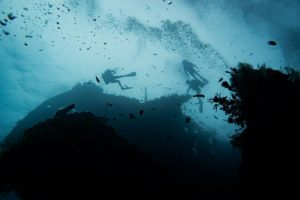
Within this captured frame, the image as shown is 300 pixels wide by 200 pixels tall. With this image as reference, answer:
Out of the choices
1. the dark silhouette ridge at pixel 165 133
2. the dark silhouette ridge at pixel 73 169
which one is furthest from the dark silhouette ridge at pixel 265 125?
the dark silhouette ridge at pixel 165 133

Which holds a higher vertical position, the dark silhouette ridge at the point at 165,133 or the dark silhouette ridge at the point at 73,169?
the dark silhouette ridge at the point at 165,133

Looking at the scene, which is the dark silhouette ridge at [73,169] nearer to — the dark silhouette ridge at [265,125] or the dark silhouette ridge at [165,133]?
the dark silhouette ridge at [265,125]

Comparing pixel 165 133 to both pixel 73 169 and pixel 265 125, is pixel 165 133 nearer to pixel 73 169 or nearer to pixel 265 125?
pixel 73 169

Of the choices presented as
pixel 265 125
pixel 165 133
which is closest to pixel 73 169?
pixel 265 125

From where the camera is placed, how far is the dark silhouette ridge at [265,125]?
912cm

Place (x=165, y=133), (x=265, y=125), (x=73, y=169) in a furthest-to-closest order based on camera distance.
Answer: (x=165, y=133) < (x=73, y=169) < (x=265, y=125)

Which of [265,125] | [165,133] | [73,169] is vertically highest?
[165,133]

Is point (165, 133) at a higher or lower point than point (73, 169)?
higher

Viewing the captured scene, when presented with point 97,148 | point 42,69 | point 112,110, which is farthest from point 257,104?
point 42,69

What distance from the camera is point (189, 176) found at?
23781mm

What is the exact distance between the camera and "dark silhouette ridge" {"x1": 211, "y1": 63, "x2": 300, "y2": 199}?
29.9ft

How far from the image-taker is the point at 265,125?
10.6 meters

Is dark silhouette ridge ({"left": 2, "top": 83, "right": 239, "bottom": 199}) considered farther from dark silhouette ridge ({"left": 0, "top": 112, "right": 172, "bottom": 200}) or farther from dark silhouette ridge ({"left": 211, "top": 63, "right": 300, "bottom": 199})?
dark silhouette ridge ({"left": 211, "top": 63, "right": 300, "bottom": 199})

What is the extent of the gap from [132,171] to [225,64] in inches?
1026
